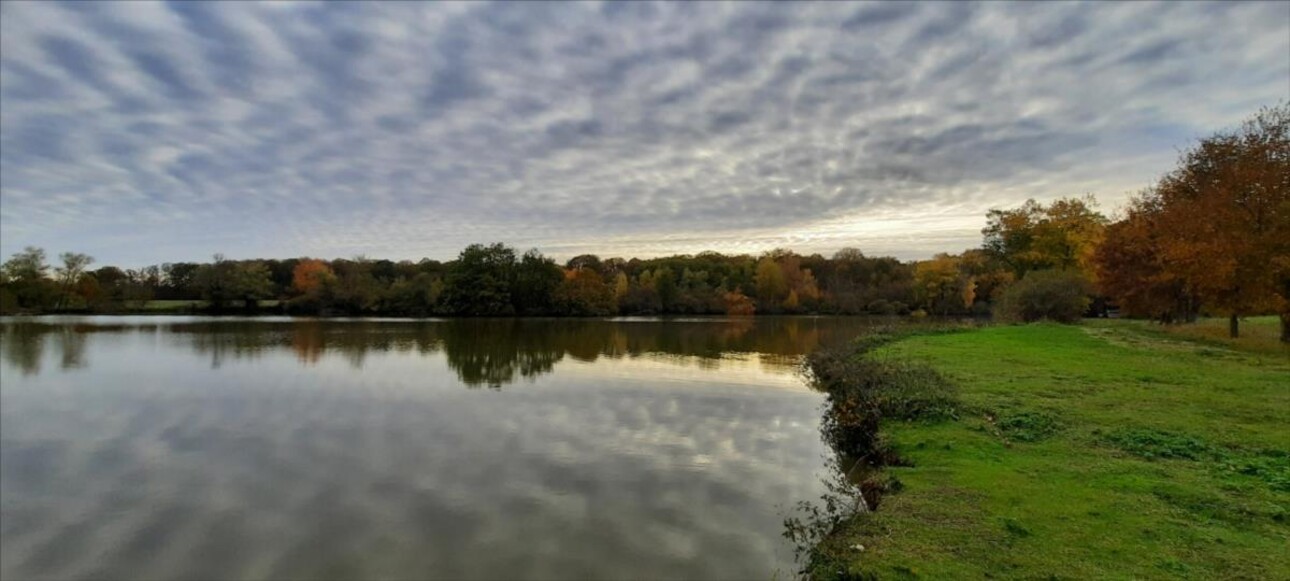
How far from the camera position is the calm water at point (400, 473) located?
649 cm

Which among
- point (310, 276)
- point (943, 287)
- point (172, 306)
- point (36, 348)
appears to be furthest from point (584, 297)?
point (36, 348)

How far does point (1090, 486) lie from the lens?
21.6 feet

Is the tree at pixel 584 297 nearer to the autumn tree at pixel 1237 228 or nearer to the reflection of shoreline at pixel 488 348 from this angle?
the reflection of shoreline at pixel 488 348

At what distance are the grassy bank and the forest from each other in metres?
7.98

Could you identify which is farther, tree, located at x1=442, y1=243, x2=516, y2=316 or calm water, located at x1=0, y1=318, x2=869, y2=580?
tree, located at x1=442, y1=243, x2=516, y2=316

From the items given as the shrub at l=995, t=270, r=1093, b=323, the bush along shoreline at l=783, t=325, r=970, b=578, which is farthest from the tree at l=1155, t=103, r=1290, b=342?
the shrub at l=995, t=270, r=1093, b=323

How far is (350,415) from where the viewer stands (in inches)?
546

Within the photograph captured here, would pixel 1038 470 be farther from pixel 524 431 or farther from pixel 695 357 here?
pixel 695 357

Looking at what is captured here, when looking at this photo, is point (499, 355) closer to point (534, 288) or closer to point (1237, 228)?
point (1237, 228)

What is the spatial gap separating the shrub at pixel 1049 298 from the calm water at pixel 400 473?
76.3ft

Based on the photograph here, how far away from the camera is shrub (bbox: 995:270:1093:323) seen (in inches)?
1375

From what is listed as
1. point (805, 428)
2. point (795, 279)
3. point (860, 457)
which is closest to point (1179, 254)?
point (805, 428)

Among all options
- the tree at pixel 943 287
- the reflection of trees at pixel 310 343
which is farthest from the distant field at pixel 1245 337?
the tree at pixel 943 287

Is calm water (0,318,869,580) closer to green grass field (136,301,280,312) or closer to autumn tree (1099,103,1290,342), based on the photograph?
autumn tree (1099,103,1290,342)
